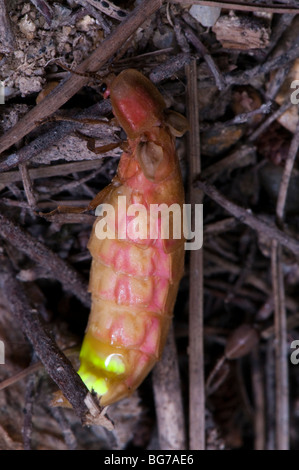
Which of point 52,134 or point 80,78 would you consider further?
point 52,134

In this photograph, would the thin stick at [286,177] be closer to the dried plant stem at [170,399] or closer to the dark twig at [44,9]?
the dried plant stem at [170,399]

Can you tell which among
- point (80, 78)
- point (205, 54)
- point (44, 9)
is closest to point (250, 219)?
point (205, 54)

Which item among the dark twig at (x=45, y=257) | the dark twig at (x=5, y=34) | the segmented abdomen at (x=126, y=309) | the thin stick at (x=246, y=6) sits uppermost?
the thin stick at (x=246, y=6)


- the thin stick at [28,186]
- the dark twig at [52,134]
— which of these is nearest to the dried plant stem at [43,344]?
the thin stick at [28,186]

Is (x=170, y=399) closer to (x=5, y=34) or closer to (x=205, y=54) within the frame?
Result: (x=205, y=54)

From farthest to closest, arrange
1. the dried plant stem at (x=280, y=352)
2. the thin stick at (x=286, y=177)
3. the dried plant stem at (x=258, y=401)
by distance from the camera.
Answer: the dried plant stem at (x=258, y=401) < the dried plant stem at (x=280, y=352) < the thin stick at (x=286, y=177)

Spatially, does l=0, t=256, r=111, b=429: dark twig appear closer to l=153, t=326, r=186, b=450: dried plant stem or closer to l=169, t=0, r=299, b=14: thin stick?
l=153, t=326, r=186, b=450: dried plant stem

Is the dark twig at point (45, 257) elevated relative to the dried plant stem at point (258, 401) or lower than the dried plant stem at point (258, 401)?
elevated

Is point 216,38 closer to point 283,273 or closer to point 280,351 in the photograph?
point 283,273
